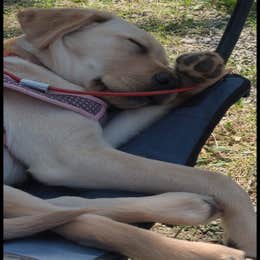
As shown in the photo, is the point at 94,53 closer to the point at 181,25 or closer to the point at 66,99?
the point at 66,99

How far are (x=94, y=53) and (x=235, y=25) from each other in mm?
608

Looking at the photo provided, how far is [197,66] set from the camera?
2469mm

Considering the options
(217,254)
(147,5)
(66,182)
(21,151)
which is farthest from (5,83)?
(147,5)

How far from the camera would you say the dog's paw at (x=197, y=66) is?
2.46 m

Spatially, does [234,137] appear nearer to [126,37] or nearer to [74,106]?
[126,37]

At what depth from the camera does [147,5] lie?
17.3 ft

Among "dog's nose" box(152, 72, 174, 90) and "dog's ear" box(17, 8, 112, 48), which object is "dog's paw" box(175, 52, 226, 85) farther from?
"dog's ear" box(17, 8, 112, 48)

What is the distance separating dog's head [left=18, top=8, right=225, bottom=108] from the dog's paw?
44 millimetres

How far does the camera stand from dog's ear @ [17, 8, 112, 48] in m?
2.52

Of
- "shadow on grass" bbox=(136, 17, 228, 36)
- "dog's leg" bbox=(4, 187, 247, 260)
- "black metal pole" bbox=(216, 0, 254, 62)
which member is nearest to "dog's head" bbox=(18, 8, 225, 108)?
"black metal pole" bbox=(216, 0, 254, 62)

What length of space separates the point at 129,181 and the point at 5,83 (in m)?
0.52

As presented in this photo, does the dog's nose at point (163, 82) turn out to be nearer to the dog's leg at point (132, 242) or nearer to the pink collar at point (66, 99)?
the pink collar at point (66, 99)

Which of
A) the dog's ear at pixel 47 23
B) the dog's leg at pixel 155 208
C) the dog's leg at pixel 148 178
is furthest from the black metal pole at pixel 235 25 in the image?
the dog's leg at pixel 155 208

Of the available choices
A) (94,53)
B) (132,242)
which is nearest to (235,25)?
(94,53)
